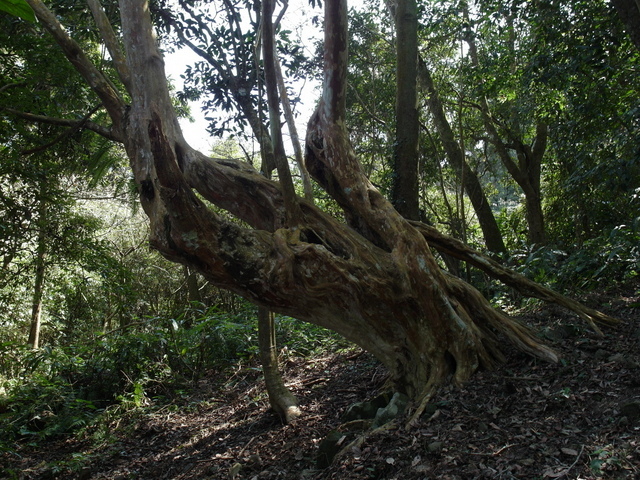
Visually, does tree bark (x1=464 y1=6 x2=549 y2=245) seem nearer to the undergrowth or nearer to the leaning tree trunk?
the undergrowth

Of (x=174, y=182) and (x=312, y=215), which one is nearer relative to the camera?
(x=174, y=182)

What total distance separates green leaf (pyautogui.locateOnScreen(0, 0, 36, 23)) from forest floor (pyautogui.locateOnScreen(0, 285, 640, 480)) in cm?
279

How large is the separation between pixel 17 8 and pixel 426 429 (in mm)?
3304

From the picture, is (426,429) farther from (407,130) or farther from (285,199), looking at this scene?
(407,130)

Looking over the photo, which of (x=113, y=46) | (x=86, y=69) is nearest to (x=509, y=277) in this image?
(x=113, y=46)

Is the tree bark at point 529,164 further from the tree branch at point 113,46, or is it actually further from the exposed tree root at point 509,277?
the tree branch at point 113,46

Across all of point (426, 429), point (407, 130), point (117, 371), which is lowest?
point (426, 429)

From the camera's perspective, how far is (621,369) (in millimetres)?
3564

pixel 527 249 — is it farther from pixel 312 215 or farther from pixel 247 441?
pixel 247 441

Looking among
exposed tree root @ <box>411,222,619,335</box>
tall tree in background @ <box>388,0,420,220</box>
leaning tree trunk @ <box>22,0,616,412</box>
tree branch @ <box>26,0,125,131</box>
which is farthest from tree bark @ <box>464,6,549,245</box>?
tree branch @ <box>26,0,125,131</box>

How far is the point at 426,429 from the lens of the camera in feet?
11.0

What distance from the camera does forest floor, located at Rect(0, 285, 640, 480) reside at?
2.76 metres

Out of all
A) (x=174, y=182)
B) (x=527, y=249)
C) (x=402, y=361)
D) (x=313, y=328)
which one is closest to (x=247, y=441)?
(x=402, y=361)

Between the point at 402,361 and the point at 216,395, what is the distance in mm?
2959
